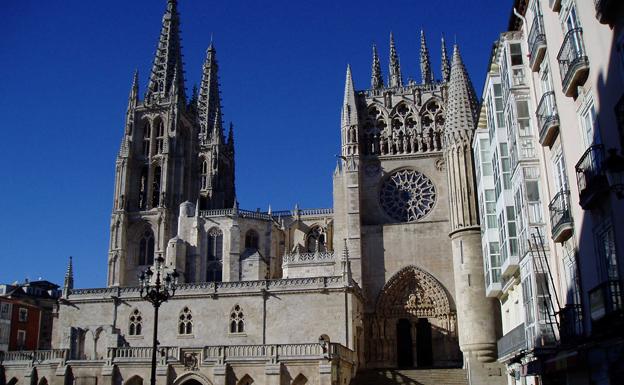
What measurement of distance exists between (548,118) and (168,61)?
178 ft

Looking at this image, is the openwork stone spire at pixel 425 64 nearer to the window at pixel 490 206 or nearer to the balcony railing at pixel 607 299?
the window at pixel 490 206

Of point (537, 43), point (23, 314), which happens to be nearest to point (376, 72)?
point (23, 314)

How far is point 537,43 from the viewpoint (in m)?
18.3

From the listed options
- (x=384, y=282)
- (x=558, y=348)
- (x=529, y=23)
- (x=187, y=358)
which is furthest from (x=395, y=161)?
(x=558, y=348)

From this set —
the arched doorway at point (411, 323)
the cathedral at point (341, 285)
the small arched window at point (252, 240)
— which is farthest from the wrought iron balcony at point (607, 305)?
the small arched window at point (252, 240)

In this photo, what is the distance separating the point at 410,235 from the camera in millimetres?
42531

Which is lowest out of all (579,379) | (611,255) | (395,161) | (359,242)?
(579,379)

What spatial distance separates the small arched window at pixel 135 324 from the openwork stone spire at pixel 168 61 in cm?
2898

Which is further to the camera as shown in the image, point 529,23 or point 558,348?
point 529,23

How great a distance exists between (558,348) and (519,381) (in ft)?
30.2

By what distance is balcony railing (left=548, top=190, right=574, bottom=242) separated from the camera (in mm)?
16359

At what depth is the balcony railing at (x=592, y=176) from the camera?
13180 millimetres

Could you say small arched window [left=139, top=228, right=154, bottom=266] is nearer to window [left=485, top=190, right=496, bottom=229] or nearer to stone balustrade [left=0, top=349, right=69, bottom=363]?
stone balustrade [left=0, top=349, right=69, bottom=363]

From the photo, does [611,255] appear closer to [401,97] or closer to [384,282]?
[384,282]
